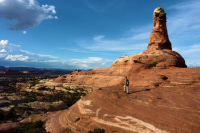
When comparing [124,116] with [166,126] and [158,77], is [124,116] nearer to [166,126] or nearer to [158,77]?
[166,126]

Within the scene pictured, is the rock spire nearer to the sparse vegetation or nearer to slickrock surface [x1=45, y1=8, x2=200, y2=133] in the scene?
slickrock surface [x1=45, y1=8, x2=200, y2=133]

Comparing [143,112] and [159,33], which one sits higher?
[159,33]

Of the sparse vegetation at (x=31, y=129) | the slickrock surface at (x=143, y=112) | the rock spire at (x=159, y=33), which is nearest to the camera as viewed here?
the slickrock surface at (x=143, y=112)

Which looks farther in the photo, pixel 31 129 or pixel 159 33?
pixel 159 33

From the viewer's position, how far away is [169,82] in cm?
2003

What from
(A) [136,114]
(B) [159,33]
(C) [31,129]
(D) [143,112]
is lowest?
(C) [31,129]

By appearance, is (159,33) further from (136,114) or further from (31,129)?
(31,129)

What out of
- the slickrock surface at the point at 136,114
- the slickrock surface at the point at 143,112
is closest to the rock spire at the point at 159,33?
the slickrock surface at the point at 143,112

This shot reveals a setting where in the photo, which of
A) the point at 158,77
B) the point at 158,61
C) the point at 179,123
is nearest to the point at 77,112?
the point at 179,123

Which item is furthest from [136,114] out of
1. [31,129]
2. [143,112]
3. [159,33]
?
[159,33]

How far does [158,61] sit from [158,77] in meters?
15.4

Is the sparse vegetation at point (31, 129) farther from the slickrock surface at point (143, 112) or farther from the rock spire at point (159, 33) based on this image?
the rock spire at point (159, 33)

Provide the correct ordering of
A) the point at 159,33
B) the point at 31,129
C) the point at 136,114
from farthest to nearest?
the point at 159,33 < the point at 31,129 < the point at 136,114

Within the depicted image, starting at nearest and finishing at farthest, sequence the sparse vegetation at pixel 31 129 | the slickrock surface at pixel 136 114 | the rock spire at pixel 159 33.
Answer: the slickrock surface at pixel 136 114, the sparse vegetation at pixel 31 129, the rock spire at pixel 159 33
